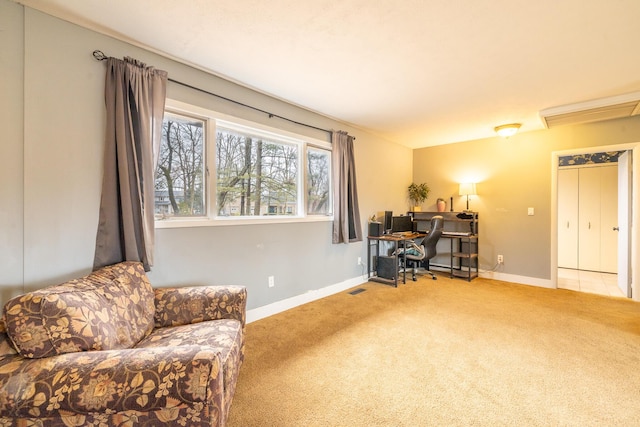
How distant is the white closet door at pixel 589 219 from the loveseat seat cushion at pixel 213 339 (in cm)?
648

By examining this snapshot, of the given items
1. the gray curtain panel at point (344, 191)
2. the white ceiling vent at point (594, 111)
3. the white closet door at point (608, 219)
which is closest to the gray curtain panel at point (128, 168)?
the gray curtain panel at point (344, 191)

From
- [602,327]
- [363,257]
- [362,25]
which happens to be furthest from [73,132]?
[602,327]

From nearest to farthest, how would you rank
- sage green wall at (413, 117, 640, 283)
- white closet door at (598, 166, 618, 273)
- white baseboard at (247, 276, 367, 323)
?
white baseboard at (247, 276, 367, 323) < sage green wall at (413, 117, 640, 283) < white closet door at (598, 166, 618, 273)

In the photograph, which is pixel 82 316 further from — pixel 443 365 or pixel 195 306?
pixel 443 365

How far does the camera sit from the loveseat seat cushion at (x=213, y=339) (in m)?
1.41

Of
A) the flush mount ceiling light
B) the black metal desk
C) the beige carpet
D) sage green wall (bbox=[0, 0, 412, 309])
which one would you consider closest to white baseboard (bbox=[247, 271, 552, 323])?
the beige carpet

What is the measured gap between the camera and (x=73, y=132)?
187cm

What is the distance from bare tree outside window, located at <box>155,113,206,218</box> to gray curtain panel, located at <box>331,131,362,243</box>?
70.6 inches

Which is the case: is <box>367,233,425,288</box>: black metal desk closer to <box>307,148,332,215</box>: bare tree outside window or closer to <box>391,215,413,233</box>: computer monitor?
<box>391,215,413,233</box>: computer monitor

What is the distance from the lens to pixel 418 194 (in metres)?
5.36

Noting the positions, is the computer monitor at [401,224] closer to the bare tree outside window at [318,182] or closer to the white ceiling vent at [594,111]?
the bare tree outside window at [318,182]

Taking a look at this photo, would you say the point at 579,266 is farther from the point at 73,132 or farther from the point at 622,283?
the point at 73,132

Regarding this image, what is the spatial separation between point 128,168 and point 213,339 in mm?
1397

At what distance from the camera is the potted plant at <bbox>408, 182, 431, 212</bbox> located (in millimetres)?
5336
